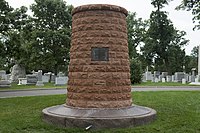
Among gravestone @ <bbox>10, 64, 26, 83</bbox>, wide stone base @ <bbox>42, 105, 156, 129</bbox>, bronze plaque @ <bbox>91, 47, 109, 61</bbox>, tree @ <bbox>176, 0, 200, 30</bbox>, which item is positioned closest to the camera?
wide stone base @ <bbox>42, 105, 156, 129</bbox>

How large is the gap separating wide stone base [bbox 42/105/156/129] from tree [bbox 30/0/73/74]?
2777 centimetres

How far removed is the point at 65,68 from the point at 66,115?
37.9 m

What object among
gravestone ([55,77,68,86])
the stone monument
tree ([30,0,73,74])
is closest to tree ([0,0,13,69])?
gravestone ([55,77,68,86])

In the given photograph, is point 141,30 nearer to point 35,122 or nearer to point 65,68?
point 65,68

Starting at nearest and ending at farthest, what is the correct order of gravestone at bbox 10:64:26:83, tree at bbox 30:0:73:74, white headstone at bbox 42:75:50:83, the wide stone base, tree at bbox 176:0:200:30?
the wide stone base < tree at bbox 176:0:200:30 < gravestone at bbox 10:64:26:83 < white headstone at bbox 42:75:50:83 < tree at bbox 30:0:73:74

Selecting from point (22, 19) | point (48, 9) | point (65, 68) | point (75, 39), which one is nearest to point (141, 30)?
point (65, 68)

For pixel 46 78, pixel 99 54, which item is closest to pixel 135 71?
pixel 46 78

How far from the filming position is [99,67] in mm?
8359

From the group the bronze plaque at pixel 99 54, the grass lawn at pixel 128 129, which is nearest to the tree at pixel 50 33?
the grass lawn at pixel 128 129

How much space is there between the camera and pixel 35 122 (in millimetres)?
8109

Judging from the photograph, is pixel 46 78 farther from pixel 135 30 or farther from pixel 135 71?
pixel 135 30

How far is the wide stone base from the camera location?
720 cm

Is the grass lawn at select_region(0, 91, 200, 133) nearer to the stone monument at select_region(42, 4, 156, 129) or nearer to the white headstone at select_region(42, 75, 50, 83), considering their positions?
the stone monument at select_region(42, 4, 156, 129)

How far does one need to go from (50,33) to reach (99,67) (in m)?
28.1
